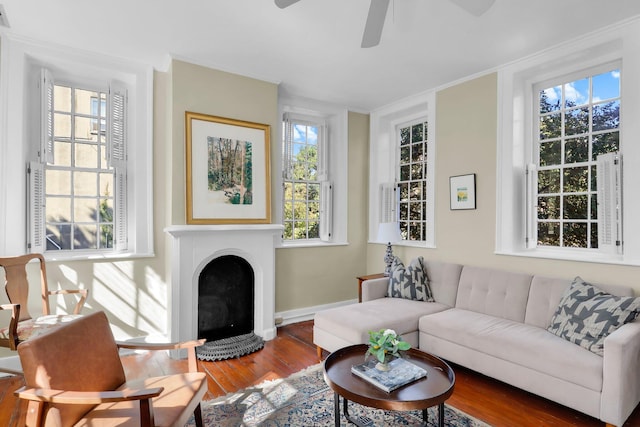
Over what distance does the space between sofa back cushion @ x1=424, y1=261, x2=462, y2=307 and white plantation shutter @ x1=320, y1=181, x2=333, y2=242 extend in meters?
1.52

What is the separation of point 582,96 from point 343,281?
3.39 meters

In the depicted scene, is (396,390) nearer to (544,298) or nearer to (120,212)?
(544,298)

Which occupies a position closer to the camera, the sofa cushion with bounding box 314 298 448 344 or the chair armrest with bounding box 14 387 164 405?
the chair armrest with bounding box 14 387 164 405

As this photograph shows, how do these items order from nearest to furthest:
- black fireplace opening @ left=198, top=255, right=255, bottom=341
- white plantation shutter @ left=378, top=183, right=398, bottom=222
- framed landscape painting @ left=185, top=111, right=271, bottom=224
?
framed landscape painting @ left=185, top=111, right=271, bottom=224
black fireplace opening @ left=198, top=255, right=255, bottom=341
white plantation shutter @ left=378, top=183, right=398, bottom=222

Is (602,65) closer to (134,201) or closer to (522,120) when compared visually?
(522,120)

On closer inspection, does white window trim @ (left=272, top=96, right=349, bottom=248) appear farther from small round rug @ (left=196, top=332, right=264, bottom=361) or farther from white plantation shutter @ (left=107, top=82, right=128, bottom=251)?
white plantation shutter @ (left=107, top=82, right=128, bottom=251)

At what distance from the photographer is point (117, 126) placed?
3.62 metres

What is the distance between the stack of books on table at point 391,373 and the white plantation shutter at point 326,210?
108 inches

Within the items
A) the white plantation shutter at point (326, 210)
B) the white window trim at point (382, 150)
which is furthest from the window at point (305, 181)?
the white window trim at point (382, 150)

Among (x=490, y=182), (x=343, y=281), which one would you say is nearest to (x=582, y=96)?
(x=490, y=182)

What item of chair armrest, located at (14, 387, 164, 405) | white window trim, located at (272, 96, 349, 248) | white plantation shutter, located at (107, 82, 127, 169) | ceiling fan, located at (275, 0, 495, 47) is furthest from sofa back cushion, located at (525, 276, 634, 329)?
white plantation shutter, located at (107, 82, 127, 169)

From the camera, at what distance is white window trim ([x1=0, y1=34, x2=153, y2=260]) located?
3055 mm

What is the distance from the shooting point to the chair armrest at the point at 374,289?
154 inches

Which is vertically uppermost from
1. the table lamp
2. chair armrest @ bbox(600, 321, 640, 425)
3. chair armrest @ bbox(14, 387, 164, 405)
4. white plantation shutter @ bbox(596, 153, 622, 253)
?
white plantation shutter @ bbox(596, 153, 622, 253)
